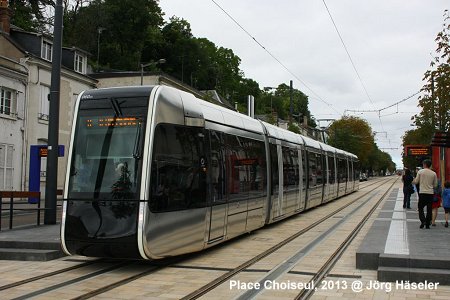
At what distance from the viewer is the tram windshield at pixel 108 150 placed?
827 cm

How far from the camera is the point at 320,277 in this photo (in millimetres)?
8125

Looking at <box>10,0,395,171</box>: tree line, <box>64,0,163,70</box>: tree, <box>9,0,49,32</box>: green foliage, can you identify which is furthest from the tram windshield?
<box>64,0,163,70</box>: tree

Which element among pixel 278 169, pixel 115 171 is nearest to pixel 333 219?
pixel 278 169

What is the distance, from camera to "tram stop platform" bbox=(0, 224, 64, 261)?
31.3 feet

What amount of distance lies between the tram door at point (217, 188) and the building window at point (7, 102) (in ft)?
63.9

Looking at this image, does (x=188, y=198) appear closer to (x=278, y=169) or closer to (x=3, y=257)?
(x=3, y=257)

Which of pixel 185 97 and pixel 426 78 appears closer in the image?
pixel 185 97

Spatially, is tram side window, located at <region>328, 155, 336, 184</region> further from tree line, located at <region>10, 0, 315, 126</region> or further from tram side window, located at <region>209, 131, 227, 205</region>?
tram side window, located at <region>209, 131, 227, 205</region>

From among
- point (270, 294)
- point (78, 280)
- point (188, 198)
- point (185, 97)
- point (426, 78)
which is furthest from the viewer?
point (426, 78)

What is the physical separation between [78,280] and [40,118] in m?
23.2

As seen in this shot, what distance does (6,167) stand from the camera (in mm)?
26812

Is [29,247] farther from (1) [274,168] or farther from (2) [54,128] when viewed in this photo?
(1) [274,168]

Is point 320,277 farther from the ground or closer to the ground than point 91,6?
closer to the ground

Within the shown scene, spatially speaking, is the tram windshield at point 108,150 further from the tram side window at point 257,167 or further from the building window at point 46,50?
the building window at point 46,50
